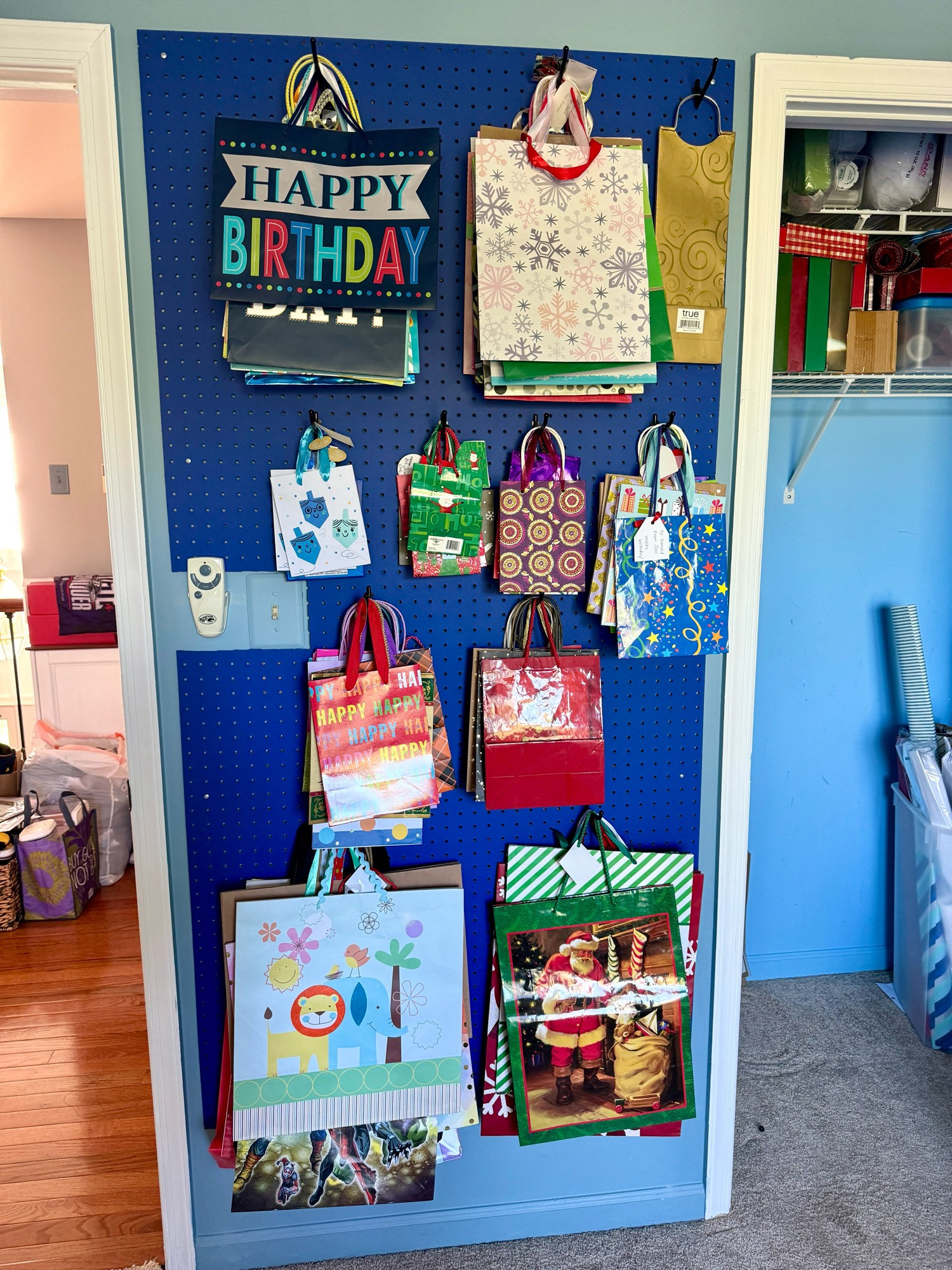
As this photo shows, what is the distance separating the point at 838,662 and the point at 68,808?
2676 millimetres

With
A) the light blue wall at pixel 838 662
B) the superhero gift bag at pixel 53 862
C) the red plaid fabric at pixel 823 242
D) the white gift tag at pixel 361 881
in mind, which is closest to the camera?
the white gift tag at pixel 361 881

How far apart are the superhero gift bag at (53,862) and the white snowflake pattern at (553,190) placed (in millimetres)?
2651

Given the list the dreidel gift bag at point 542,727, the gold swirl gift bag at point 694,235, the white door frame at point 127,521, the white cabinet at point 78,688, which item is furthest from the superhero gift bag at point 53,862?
the gold swirl gift bag at point 694,235

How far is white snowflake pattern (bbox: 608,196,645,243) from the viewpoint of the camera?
139 centimetres

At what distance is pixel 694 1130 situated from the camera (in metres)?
1.73

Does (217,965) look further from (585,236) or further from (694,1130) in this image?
(585,236)

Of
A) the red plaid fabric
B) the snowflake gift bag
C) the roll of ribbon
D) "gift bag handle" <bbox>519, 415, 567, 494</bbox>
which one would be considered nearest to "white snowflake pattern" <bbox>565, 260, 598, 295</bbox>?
the snowflake gift bag

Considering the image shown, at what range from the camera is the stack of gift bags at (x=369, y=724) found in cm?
146

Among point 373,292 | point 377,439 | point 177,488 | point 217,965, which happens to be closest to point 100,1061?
point 217,965

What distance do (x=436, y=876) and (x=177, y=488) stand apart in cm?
84

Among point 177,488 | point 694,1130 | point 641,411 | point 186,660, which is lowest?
point 694,1130

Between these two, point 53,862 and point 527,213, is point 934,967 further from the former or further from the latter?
point 53,862

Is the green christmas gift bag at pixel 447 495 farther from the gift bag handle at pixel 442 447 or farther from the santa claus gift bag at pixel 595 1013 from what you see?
the santa claus gift bag at pixel 595 1013

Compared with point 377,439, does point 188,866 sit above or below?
below
